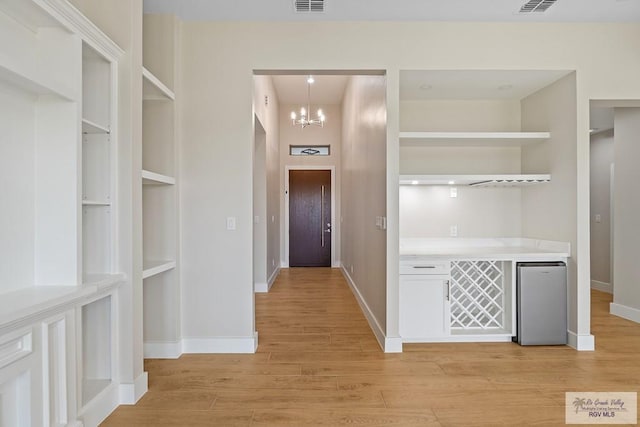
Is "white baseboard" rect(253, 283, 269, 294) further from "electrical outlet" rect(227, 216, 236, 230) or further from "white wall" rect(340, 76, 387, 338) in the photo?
"electrical outlet" rect(227, 216, 236, 230)

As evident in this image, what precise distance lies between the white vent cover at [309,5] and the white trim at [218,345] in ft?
9.38

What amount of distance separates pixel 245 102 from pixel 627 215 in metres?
4.54


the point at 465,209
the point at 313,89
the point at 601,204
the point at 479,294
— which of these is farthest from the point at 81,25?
the point at 601,204

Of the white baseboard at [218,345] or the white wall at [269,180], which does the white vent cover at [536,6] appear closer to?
the white wall at [269,180]

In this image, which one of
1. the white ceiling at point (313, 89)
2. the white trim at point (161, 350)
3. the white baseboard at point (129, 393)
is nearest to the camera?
the white baseboard at point (129, 393)

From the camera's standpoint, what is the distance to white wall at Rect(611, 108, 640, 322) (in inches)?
167

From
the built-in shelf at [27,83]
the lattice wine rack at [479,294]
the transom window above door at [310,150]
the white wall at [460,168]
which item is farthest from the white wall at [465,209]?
the transom window above door at [310,150]

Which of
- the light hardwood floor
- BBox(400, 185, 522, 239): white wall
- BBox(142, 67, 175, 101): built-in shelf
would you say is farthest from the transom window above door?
BBox(142, 67, 175, 101): built-in shelf

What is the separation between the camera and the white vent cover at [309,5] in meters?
2.97

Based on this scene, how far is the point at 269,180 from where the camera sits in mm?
6355

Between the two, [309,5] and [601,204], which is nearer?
[309,5]

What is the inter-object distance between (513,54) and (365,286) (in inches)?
113

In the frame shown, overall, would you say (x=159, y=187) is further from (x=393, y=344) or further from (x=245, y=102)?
(x=393, y=344)

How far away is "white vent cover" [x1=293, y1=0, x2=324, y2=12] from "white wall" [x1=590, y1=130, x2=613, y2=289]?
5.32 m
